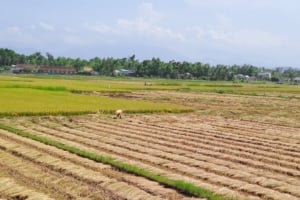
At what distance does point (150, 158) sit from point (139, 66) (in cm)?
12602

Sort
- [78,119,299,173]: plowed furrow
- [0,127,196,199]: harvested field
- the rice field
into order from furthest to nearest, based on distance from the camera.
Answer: [78,119,299,173]: plowed furrow → the rice field → [0,127,196,199]: harvested field

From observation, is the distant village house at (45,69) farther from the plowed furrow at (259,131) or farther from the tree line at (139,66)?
the plowed furrow at (259,131)

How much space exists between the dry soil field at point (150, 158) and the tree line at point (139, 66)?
10936 cm

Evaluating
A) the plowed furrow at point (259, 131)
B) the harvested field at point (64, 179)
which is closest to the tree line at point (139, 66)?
the plowed furrow at point (259, 131)

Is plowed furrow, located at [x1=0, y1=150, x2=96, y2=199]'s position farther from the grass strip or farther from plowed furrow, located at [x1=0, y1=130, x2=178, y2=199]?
the grass strip

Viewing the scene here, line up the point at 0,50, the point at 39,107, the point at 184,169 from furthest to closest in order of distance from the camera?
the point at 0,50, the point at 39,107, the point at 184,169

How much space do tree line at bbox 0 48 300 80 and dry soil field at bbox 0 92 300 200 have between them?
109 metres

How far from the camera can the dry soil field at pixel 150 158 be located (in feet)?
34.5

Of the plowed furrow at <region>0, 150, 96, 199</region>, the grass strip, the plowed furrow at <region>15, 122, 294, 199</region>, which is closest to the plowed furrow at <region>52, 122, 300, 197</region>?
the plowed furrow at <region>15, 122, 294, 199</region>

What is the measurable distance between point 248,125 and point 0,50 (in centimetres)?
13137

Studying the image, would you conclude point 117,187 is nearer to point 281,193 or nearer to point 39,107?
point 281,193

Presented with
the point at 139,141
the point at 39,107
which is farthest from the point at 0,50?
the point at 139,141

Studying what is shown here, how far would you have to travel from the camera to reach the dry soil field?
10516 millimetres

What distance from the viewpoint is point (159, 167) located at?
12977 mm
